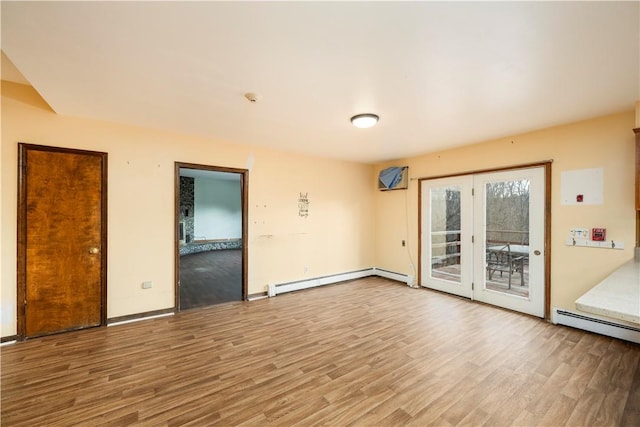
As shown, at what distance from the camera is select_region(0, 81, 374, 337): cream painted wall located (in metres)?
2.91

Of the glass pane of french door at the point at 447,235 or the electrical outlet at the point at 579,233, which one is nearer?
the electrical outlet at the point at 579,233

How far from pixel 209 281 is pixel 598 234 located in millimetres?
6160

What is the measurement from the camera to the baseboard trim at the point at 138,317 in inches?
134

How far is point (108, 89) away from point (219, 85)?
1088mm

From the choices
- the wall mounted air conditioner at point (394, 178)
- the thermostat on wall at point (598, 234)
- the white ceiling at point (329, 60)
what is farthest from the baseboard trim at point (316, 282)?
the thermostat on wall at point (598, 234)

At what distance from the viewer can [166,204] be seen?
12.3ft

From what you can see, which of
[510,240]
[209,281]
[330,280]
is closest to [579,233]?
[510,240]

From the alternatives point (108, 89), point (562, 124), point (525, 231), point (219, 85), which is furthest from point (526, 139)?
point (108, 89)

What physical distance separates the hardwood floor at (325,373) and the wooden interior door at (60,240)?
27cm

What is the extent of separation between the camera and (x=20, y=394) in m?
2.08

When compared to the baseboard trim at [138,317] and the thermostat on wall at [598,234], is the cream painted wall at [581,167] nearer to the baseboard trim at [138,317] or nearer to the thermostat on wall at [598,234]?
the thermostat on wall at [598,234]

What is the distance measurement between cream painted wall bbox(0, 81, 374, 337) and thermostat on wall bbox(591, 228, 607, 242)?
144 inches

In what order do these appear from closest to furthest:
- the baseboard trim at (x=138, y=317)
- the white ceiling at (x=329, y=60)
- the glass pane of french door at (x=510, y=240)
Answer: the white ceiling at (x=329, y=60) → the baseboard trim at (x=138, y=317) → the glass pane of french door at (x=510, y=240)

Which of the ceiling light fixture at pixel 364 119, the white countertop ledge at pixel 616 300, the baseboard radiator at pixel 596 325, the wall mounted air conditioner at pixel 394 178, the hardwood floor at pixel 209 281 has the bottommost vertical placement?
the hardwood floor at pixel 209 281
